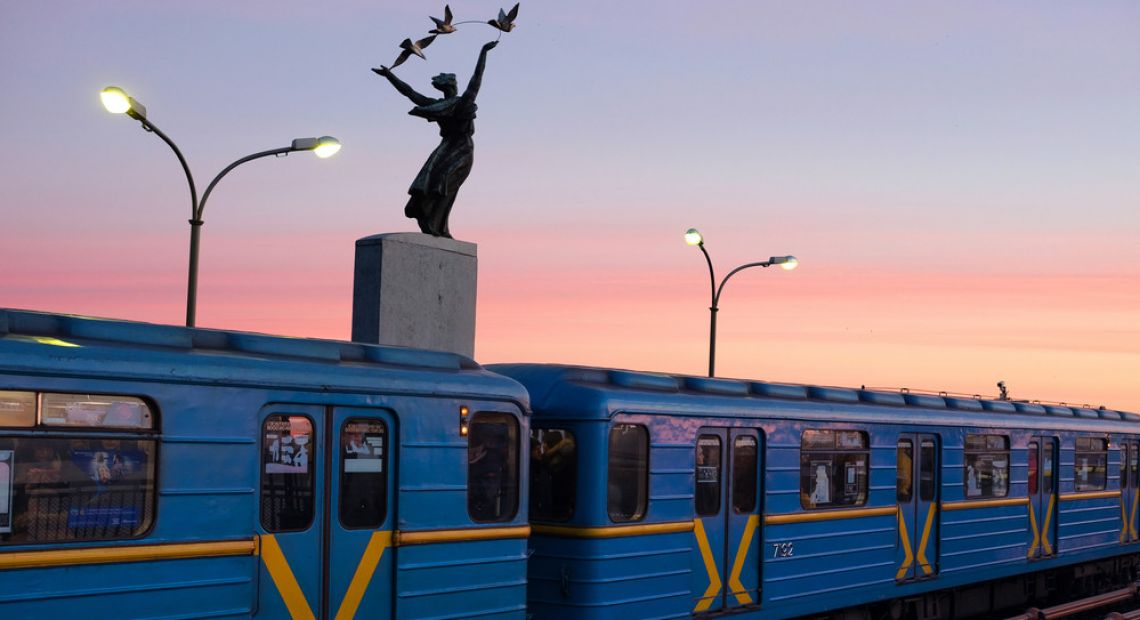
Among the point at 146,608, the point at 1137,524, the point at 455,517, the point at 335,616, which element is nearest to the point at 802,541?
the point at 455,517

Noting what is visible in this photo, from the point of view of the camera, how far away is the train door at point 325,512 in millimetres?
8688

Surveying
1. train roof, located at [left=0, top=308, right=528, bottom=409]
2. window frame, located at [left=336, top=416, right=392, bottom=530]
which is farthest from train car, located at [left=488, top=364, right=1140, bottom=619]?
window frame, located at [left=336, top=416, right=392, bottom=530]

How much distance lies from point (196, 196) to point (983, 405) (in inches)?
451

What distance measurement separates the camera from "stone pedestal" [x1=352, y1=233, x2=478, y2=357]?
54.5 feet

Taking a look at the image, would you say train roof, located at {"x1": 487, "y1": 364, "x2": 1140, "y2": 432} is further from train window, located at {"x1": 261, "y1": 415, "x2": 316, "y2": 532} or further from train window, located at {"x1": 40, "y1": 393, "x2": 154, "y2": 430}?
train window, located at {"x1": 40, "y1": 393, "x2": 154, "y2": 430}

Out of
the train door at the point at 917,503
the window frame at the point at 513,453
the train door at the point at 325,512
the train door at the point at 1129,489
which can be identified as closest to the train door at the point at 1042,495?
the train door at the point at 917,503

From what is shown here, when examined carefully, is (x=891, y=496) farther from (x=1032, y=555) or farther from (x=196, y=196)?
(x=196, y=196)

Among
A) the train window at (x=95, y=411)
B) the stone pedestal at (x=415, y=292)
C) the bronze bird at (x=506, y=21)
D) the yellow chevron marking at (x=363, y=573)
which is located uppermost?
the bronze bird at (x=506, y=21)

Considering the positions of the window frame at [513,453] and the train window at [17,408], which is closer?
the train window at [17,408]

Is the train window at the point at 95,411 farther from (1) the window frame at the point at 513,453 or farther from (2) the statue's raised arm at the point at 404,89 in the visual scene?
(2) the statue's raised arm at the point at 404,89

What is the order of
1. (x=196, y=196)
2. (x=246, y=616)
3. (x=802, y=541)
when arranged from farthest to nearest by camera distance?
(x=196, y=196) < (x=802, y=541) < (x=246, y=616)

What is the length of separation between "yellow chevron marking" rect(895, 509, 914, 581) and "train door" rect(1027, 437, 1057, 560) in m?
4.47

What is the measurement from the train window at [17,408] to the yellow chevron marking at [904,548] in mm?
11376

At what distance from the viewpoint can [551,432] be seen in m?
12.0
